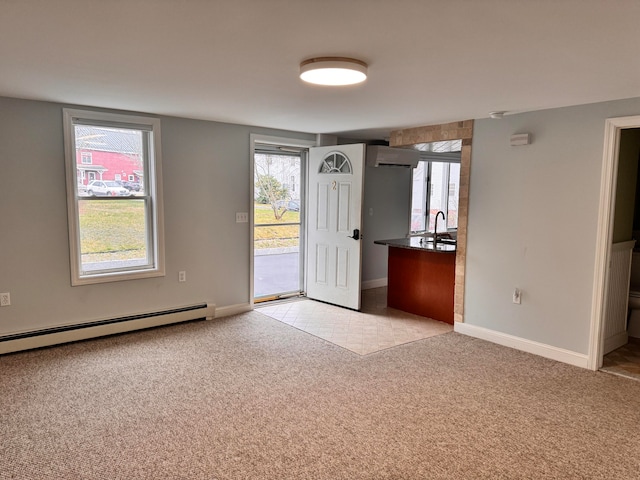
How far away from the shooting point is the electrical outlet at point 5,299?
3.71m

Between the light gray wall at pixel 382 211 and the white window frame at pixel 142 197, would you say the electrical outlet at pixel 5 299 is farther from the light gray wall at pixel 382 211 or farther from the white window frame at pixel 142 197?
the light gray wall at pixel 382 211

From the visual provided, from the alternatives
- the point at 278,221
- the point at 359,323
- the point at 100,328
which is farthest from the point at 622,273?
the point at 100,328

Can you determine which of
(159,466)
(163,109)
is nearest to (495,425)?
(159,466)

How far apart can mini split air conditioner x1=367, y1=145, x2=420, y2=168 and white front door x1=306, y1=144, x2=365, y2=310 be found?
32.6 inches

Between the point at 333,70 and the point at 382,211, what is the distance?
14.3 ft

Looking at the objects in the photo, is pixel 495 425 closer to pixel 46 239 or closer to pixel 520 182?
pixel 520 182

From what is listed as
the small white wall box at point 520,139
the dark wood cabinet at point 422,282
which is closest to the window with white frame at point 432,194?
the dark wood cabinet at point 422,282

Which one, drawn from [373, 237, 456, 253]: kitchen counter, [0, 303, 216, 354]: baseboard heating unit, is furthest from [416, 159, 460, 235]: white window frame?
[0, 303, 216, 354]: baseboard heating unit

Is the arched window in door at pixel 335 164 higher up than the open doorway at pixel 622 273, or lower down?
higher up

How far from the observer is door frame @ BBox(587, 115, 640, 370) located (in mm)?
3385

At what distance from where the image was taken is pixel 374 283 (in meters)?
6.82

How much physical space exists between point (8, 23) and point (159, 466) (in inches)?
88.7

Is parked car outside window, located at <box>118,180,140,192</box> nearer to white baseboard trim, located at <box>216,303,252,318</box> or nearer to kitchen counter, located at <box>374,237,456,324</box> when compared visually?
white baseboard trim, located at <box>216,303,252,318</box>

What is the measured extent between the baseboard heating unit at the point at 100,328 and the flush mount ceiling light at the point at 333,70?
305cm
